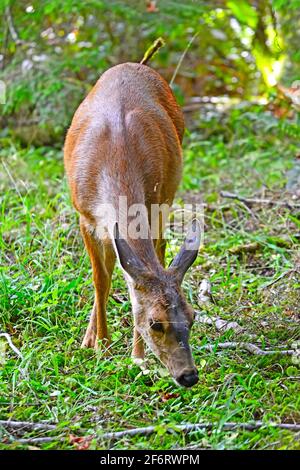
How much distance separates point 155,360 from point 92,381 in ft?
1.56

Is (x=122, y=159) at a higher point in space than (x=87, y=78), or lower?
higher

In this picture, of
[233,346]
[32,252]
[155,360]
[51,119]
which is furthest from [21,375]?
[51,119]

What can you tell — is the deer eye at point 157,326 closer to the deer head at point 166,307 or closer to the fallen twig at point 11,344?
the deer head at point 166,307

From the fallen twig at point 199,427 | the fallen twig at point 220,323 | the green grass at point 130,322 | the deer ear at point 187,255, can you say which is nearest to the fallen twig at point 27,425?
the green grass at point 130,322

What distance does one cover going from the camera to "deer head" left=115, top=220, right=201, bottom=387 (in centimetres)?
482

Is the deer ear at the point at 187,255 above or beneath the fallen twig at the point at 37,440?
above

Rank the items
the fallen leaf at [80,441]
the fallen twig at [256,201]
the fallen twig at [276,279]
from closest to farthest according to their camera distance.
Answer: the fallen leaf at [80,441]
the fallen twig at [276,279]
the fallen twig at [256,201]

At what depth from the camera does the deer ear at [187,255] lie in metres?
5.02

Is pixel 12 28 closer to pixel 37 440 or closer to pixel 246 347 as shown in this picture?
pixel 246 347

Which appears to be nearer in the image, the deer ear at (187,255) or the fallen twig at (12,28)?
the deer ear at (187,255)

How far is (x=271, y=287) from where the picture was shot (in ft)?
22.5

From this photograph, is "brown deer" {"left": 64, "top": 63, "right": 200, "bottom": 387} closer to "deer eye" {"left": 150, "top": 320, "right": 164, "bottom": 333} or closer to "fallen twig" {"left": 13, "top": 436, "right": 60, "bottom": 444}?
"deer eye" {"left": 150, "top": 320, "right": 164, "bottom": 333}
